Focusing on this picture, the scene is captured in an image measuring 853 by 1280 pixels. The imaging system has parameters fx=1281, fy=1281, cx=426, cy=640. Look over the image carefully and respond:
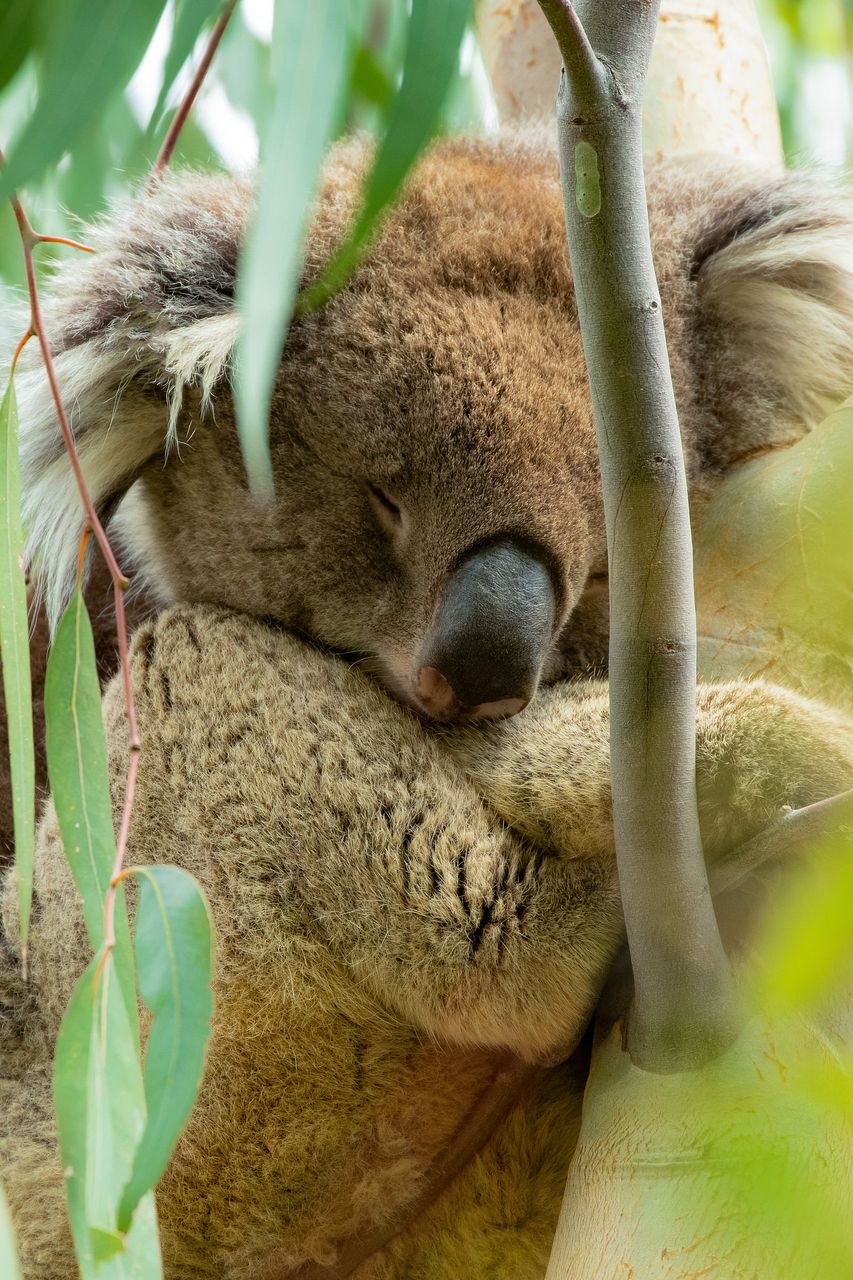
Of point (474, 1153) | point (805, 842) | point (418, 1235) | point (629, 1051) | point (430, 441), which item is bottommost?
point (418, 1235)

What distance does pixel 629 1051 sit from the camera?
51.7 inches

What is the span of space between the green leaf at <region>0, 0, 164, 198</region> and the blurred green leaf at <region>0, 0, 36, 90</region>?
Answer: 0.02m

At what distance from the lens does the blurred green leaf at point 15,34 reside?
1151 millimetres

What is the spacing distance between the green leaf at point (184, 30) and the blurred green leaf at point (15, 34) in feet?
0.41

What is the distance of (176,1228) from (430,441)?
115 cm

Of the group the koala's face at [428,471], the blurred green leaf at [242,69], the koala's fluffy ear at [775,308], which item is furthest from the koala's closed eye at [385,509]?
the blurred green leaf at [242,69]

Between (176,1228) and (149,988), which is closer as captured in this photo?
(149,988)

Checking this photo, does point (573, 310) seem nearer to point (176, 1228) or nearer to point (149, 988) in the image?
point (149, 988)

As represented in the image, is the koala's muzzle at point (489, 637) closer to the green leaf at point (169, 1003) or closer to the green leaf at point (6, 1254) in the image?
the green leaf at point (169, 1003)

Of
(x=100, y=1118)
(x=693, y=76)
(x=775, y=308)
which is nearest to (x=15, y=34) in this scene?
(x=100, y=1118)

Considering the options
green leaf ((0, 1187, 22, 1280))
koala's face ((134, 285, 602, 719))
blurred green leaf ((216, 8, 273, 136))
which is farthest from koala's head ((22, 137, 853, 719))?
blurred green leaf ((216, 8, 273, 136))

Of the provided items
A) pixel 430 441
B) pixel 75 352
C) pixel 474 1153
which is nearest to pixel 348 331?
pixel 430 441

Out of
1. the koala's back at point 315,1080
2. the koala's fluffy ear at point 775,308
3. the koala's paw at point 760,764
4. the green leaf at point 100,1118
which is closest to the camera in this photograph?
the green leaf at point 100,1118

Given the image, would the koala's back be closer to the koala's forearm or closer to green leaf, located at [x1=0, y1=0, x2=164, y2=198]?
the koala's forearm
